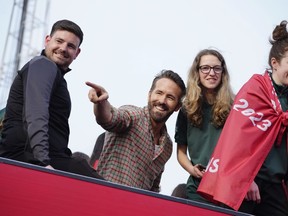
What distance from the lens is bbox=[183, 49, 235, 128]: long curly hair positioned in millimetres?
2359

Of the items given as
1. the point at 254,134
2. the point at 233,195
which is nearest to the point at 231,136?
the point at 254,134

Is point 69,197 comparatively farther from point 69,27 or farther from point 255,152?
point 69,27

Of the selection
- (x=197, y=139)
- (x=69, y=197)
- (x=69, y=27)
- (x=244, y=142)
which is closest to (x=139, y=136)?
(x=197, y=139)

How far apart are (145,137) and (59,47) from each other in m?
0.56

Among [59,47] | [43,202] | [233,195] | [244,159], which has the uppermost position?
[59,47]

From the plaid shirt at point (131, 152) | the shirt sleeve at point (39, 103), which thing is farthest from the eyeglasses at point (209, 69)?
the shirt sleeve at point (39, 103)

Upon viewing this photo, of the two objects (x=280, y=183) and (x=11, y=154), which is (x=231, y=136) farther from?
(x=11, y=154)

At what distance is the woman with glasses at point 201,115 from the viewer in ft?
7.68

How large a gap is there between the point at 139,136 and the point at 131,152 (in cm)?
9

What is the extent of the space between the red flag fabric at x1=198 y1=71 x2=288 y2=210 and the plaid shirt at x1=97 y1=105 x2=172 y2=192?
0.33 metres

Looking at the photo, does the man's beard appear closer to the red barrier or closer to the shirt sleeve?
the shirt sleeve

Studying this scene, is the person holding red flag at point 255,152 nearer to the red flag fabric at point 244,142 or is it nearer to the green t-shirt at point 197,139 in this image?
the red flag fabric at point 244,142

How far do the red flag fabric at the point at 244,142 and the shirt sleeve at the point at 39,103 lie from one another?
0.65 m

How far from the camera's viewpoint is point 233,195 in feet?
6.49
